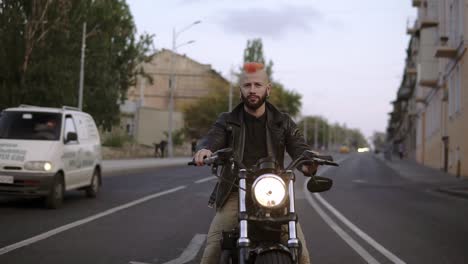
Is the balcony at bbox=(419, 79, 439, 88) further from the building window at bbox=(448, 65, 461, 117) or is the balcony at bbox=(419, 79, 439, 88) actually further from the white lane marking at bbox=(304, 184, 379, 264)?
the white lane marking at bbox=(304, 184, 379, 264)

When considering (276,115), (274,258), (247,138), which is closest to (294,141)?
(276,115)

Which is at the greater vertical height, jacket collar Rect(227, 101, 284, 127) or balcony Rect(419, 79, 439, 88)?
balcony Rect(419, 79, 439, 88)

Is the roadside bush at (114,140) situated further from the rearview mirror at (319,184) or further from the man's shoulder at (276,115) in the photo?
the rearview mirror at (319,184)

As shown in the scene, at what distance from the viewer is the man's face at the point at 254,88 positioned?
389 cm

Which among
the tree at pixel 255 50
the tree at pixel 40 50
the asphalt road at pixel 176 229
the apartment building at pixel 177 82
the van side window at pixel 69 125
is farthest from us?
the apartment building at pixel 177 82

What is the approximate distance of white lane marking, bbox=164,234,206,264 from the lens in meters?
6.75

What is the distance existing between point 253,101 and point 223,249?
93cm

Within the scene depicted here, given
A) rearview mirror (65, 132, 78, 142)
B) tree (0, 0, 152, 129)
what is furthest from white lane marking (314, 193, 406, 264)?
tree (0, 0, 152, 129)

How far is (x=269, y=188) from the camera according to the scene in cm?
342

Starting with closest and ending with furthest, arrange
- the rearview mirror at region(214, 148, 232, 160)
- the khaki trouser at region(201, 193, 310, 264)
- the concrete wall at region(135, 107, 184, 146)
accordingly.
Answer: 1. the rearview mirror at region(214, 148, 232, 160)
2. the khaki trouser at region(201, 193, 310, 264)
3. the concrete wall at region(135, 107, 184, 146)

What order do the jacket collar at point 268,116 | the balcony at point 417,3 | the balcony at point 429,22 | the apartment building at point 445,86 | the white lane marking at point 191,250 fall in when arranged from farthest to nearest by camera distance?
the balcony at point 417,3
the balcony at point 429,22
the apartment building at point 445,86
the white lane marking at point 191,250
the jacket collar at point 268,116

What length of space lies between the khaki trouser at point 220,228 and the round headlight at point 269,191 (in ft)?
1.47

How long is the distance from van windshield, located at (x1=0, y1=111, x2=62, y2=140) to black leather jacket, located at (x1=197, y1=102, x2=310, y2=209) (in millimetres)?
8527

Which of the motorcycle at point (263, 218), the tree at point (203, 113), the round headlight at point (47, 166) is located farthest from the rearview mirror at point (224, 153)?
the tree at point (203, 113)
